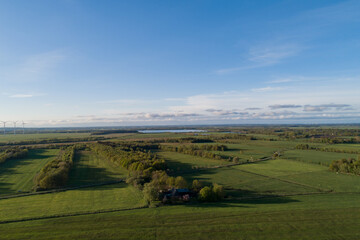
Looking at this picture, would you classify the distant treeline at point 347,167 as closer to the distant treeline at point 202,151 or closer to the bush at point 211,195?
the distant treeline at point 202,151

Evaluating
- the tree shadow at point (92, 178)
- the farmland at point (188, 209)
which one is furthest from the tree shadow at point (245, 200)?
the tree shadow at point (92, 178)

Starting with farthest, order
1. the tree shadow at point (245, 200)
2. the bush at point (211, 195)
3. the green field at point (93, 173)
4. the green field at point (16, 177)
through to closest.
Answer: the green field at point (93, 173)
the green field at point (16, 177)
the bush at point (211, 195)
the tree shadow at point (245, 200)

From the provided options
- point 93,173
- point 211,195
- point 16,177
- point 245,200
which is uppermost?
point 16,177

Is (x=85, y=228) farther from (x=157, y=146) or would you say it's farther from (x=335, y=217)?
(x=157, y=146)

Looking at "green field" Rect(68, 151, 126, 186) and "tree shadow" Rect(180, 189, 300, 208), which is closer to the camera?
"tree shadow" Rect(180, 189, 300, 208)

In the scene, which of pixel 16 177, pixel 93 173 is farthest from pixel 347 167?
pixel 16 177

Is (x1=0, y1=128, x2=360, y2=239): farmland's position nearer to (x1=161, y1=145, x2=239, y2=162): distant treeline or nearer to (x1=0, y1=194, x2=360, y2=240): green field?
(x1=0, y1=194, x2=360, y2=240): green field

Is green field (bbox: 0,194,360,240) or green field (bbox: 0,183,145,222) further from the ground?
green field (bbox: 0,183,145,222)

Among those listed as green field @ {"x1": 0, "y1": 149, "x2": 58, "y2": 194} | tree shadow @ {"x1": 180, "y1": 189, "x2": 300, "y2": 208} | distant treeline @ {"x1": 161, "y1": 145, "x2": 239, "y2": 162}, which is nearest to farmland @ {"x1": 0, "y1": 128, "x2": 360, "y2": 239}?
tree shadow @ {"x1": 180, "y1": 189, "x2": 300, "y2": 208}

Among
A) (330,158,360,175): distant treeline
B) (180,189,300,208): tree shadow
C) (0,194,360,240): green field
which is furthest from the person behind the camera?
(330,158,360,175): distant treeline

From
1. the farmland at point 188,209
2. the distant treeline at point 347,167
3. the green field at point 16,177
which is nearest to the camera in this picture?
the farmland at point 188,209

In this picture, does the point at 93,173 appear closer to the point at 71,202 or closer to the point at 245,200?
the point at 71,202
